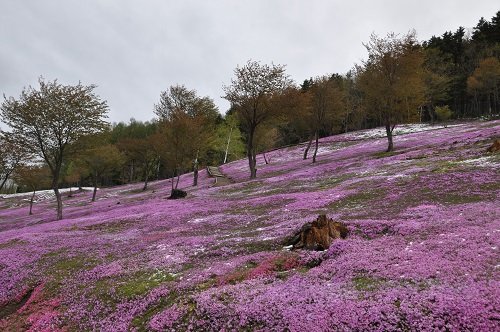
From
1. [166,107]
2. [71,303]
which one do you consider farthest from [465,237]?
[166,107]

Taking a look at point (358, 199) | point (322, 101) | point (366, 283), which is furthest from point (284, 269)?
point (322, 101)

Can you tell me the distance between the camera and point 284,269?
44.0 feet

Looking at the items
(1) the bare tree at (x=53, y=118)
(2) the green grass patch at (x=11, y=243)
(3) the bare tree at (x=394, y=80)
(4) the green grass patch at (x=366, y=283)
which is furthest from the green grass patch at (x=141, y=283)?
(3) the bare tree at (x=394, y=80)

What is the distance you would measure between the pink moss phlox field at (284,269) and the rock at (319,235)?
1.69 feet

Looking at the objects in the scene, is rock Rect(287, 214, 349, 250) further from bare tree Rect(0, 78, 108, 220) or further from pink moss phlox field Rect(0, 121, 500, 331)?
bare tree Rect(0, 78, 108, 220)

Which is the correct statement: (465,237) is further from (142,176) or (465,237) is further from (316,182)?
(142,176)

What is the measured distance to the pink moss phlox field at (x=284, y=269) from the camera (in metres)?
8.89

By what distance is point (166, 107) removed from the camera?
71.0m

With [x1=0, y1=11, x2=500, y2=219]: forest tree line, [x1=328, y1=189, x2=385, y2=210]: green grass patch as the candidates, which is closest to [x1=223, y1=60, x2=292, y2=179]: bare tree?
[x1=0, y1=11, x2=500, y2=219]: forest tree line

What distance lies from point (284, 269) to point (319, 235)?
2.31 meters

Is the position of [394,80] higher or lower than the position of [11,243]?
higher

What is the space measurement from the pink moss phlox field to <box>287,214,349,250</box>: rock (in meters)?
0.52

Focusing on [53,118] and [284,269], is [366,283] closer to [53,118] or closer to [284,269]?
[284,269]

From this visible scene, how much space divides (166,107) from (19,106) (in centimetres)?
3161
